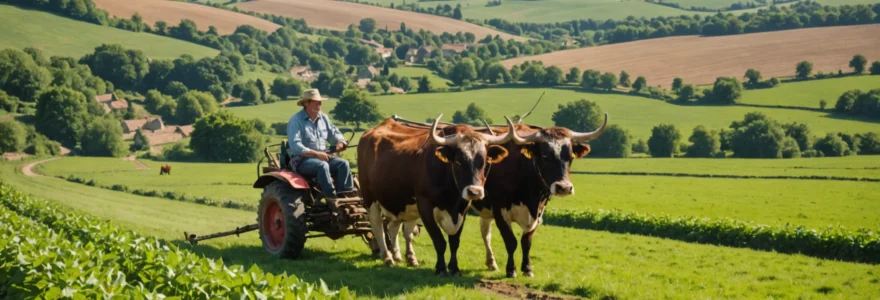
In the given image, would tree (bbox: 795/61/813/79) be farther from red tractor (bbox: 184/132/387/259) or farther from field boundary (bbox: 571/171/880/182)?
red tractor (bbox: 184/132/387/259)

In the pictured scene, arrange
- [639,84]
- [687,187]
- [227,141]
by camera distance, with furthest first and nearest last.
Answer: [639,84], [227,141], [687,187]

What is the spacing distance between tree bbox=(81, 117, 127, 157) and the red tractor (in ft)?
249

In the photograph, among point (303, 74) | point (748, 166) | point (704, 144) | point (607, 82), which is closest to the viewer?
point (748, 166)

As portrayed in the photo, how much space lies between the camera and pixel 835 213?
131ft

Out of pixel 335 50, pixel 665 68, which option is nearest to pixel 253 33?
pixel 335 50

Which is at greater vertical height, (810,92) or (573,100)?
(810,92)

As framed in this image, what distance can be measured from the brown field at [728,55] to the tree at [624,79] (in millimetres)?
1155

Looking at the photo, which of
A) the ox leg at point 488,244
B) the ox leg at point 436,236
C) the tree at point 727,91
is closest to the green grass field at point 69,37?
the tree at point 727,91

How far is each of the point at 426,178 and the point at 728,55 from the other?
389 ft

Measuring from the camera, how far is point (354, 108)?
94438mm

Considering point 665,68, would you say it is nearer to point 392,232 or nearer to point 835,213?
point 835,213

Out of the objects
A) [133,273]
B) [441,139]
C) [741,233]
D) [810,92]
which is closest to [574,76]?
[810,92]

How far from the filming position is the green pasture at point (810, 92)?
94.7 m

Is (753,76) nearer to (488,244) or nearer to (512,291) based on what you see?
(488,244)
